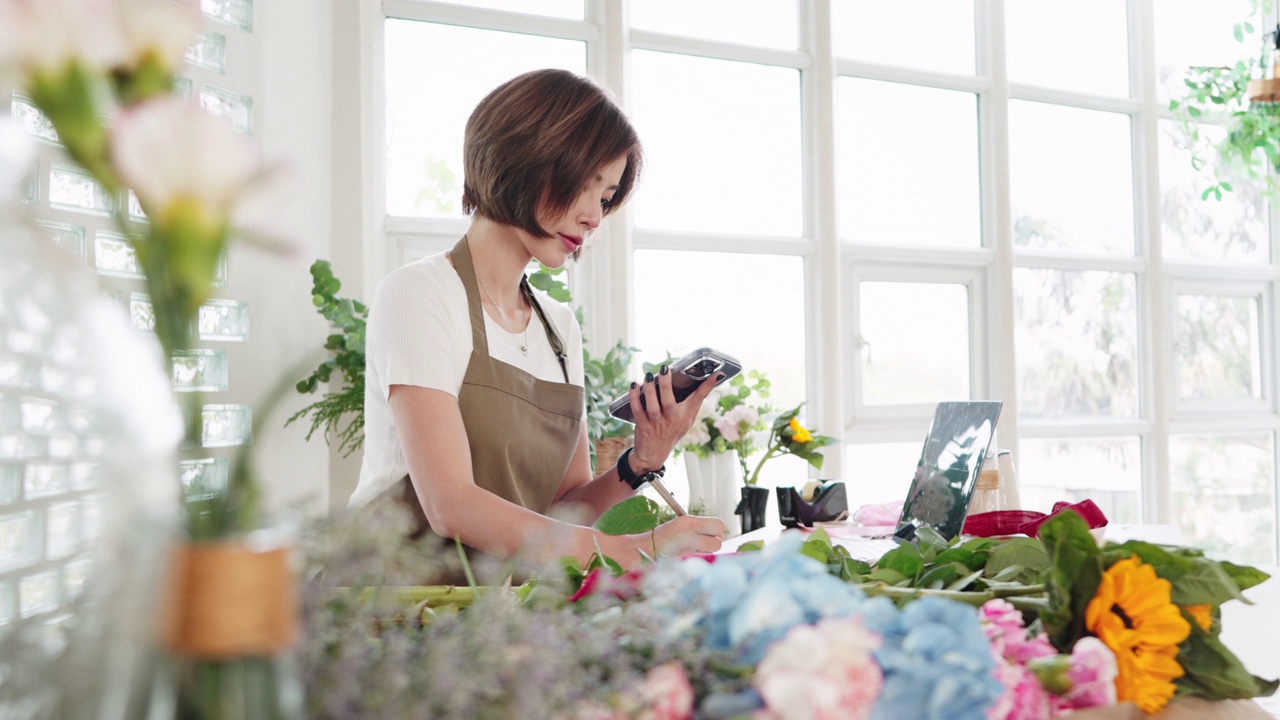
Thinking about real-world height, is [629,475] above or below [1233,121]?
below

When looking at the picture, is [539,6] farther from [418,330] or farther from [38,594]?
[38,594]

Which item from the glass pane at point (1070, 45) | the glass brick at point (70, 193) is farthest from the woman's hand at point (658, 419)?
the glass pane at point (1070, 45)

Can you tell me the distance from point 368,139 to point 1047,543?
2670mm

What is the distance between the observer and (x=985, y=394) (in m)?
3.85

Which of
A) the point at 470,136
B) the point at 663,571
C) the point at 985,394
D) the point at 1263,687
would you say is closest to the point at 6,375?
the point at 663,571

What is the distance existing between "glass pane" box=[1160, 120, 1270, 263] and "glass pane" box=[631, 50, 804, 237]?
5.99 ft

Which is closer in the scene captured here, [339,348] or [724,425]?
[339,348]

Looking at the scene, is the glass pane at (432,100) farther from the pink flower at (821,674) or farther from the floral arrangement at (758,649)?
the pink flower at (821,674)

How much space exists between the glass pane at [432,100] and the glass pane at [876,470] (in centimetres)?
172

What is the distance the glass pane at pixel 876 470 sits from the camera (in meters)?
3.62

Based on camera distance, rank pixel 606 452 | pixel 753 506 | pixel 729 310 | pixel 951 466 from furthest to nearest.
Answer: pixel 729 310 → pixel 753 506 → pixel 606 452 → pixel 951 466

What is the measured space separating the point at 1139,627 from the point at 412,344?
1.07 metres

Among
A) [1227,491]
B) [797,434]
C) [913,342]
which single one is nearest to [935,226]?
[913,342]

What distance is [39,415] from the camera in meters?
0.29
